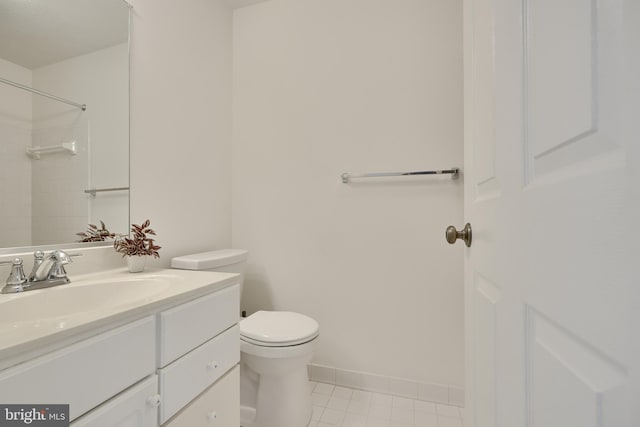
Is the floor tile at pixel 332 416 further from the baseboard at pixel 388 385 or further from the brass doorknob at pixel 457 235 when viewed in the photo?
the brass doorknob at pixel 457 235

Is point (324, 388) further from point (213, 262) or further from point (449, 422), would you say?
point (213, 262)

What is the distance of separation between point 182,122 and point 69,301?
39.9 inches

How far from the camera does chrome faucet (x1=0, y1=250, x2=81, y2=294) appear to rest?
2.59 ft

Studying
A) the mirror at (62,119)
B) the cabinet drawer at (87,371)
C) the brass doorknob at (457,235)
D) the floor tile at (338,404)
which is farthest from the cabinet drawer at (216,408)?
the brass doorknob at (457,235)

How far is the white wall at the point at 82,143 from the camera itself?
96 centimetres

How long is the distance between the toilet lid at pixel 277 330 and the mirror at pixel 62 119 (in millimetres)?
704

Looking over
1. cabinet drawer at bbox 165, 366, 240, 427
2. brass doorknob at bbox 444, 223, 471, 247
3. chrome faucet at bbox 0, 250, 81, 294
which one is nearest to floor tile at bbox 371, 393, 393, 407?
cabinet drawer at bbox 165, 366, 240, 427

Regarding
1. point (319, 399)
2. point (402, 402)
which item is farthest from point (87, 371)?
point (402, 402)

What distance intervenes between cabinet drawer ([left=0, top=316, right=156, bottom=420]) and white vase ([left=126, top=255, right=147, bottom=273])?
48 centimetres

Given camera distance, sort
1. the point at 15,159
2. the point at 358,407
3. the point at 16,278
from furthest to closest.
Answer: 1. the point at 358,407
2. the point at 15,159
3. the point at 16,278

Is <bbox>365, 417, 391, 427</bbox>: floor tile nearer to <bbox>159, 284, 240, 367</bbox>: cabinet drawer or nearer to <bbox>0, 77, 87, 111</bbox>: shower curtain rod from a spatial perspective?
<bbox>159, 284, 240, 367</bbox>: cabinet drawer

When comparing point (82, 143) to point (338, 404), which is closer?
point (82, 143)

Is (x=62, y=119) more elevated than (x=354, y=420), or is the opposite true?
(x=62, y=119)

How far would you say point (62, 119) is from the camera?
101 centimetres
